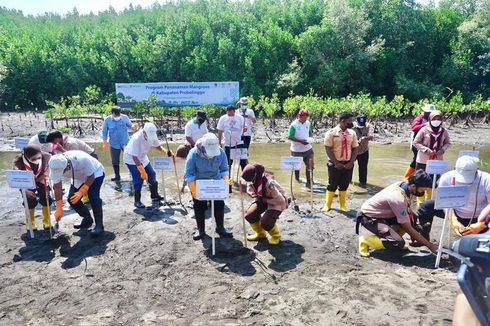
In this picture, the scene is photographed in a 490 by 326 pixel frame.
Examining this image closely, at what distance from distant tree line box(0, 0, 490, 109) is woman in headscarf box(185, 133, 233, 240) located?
15817mm

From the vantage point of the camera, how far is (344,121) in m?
6.23

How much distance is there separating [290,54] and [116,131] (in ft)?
61.0

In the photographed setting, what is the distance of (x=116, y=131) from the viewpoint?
8039 mm

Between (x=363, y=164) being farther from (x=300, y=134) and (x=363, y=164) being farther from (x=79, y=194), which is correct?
(x=79, y=194)

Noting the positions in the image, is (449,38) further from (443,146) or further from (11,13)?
(11,13)

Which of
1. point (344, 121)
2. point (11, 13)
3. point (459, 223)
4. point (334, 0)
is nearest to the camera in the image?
point (459, 223)

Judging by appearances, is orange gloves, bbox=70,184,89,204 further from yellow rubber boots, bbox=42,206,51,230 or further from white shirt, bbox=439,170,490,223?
white shirt, bbox=439,170,490,223

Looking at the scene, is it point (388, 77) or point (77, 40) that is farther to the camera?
point (77, 40)

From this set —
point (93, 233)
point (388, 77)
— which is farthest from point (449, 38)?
point (93, 233)

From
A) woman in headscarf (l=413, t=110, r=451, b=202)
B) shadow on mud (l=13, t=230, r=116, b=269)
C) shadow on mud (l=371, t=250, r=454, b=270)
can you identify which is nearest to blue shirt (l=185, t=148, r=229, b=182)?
shadow on mud (l=13, t=230, r=116, b=269)

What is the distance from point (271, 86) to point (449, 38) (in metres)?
12.1

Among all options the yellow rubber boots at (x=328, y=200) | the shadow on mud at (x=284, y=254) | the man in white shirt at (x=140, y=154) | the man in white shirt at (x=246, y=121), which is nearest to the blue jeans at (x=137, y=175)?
the man in white shirt at (x=140, y=154)

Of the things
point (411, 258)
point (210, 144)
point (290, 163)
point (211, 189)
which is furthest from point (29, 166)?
point (411, 258)

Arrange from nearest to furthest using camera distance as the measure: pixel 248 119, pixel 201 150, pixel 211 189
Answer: pixel 211 189 < pixel 201 150 < pixel 248 119
